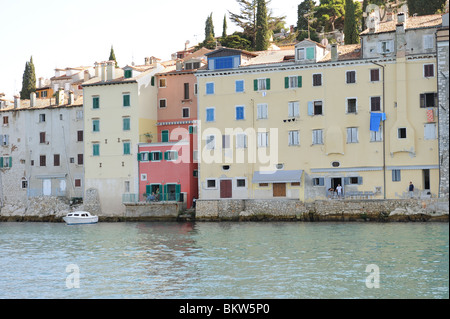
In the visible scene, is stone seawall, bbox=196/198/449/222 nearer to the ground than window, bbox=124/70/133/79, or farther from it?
nearer to the ground

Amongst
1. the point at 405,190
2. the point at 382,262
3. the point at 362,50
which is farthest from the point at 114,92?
the point at 382,262

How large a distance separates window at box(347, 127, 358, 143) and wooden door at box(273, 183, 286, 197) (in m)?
5.18

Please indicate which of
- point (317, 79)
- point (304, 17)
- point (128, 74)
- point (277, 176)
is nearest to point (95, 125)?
point (128, 74)

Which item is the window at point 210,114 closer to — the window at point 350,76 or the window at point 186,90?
the window at point 186,90

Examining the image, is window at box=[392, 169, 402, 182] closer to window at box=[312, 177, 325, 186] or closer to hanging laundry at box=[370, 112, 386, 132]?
hanging laundry at box=[370, 112, 386, 132]

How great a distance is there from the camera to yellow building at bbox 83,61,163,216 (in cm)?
5147

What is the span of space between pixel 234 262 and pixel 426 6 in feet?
116

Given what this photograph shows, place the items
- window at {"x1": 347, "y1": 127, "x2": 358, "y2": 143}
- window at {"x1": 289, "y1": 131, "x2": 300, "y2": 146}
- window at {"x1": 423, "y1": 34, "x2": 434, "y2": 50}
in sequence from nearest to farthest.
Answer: window at {"x1": 423, "y1": 34, "x2": 434, "y2": 50}, window at {"x1": 347, "y1": 127, "x2": 358, "y2": 143}, window at {"x1": 289, "y1": 131, "x2": 300, "y2": 146}

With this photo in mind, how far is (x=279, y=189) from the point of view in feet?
149

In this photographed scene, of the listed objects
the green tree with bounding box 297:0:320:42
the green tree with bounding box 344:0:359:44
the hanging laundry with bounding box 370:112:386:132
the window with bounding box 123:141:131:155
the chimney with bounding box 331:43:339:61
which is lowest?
the window with bounding box 123:141:131:155

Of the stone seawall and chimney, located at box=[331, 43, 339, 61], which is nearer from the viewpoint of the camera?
the stone seawall

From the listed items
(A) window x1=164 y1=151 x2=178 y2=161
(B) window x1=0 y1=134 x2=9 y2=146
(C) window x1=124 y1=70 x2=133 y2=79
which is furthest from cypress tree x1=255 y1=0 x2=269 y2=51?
(B) window x1=0 y1=134 x2=9 y2=146

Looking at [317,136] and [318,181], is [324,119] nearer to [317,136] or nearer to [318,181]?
[317,136]
